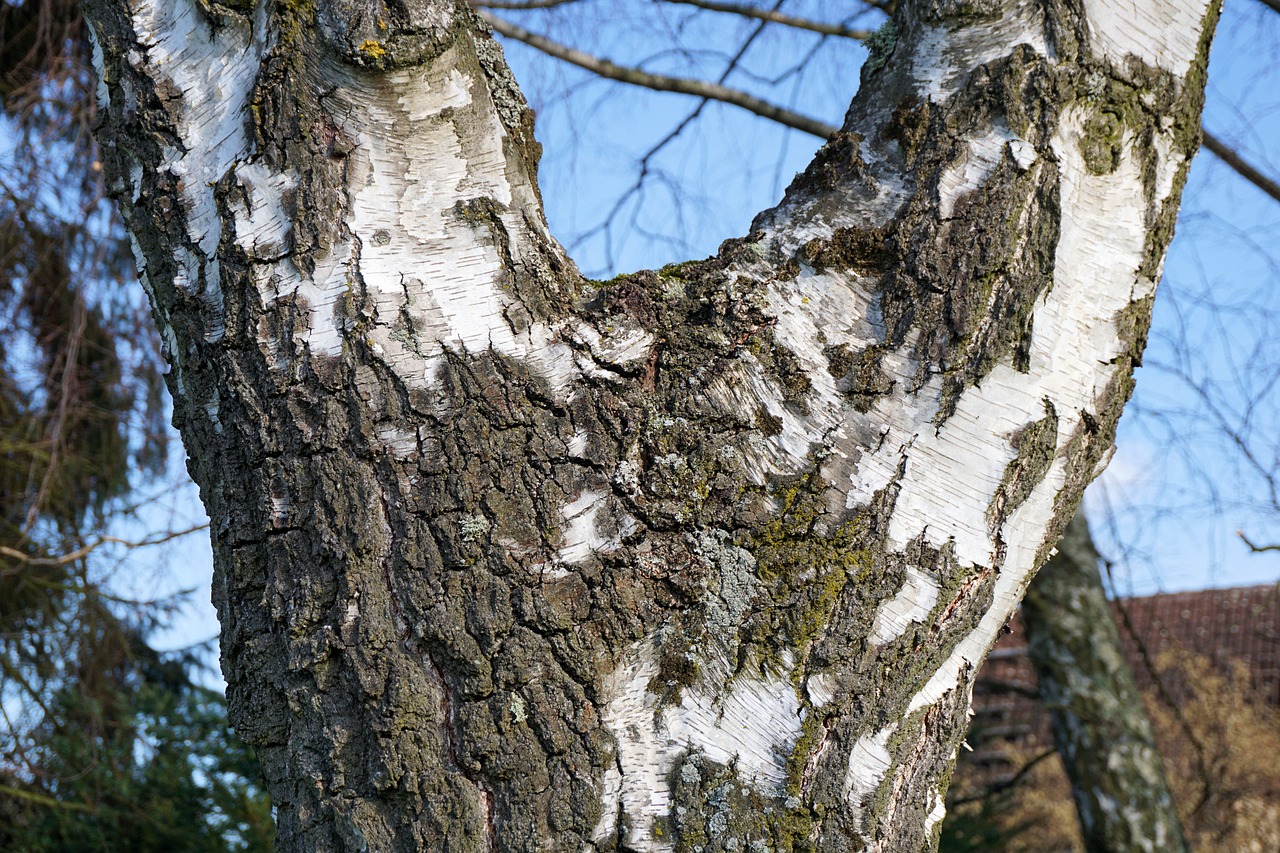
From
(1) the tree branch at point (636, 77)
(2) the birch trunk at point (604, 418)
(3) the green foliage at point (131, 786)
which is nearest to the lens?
(2) the birch trunk at point (604, 418)

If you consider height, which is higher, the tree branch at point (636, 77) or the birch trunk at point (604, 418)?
the tree branch at point (636, 77)

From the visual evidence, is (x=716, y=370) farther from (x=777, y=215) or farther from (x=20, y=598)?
(x=20, y=598)

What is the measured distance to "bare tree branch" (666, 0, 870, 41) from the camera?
14.4 feet

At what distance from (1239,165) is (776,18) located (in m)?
2.18

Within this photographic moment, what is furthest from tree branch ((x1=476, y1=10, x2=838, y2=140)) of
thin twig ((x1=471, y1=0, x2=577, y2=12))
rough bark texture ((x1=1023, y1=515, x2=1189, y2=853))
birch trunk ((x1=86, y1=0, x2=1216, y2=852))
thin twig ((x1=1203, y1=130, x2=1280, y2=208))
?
birch trunk ((x1=86, y1=0, x2=1216, y2=852))

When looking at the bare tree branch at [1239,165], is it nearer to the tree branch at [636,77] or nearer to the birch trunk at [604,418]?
the tree branch at [636,77]

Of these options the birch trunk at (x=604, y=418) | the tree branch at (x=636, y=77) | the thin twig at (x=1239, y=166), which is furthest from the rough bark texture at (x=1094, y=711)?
the birch trunk at (x=604, y=418)

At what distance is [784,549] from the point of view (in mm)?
1070

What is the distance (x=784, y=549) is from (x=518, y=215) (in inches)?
20.5

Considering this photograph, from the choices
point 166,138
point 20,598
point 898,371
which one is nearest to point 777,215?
point 898,371

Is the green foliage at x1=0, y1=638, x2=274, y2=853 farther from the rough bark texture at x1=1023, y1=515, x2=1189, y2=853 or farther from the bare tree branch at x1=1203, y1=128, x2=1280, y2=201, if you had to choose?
the bare tree branch at x1=1203, y1=128, x2=1280, y2=201

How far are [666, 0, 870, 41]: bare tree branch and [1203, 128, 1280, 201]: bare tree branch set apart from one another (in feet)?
5.32

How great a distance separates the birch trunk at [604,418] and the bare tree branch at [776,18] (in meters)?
3.46

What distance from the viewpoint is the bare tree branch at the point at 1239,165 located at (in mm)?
4160
